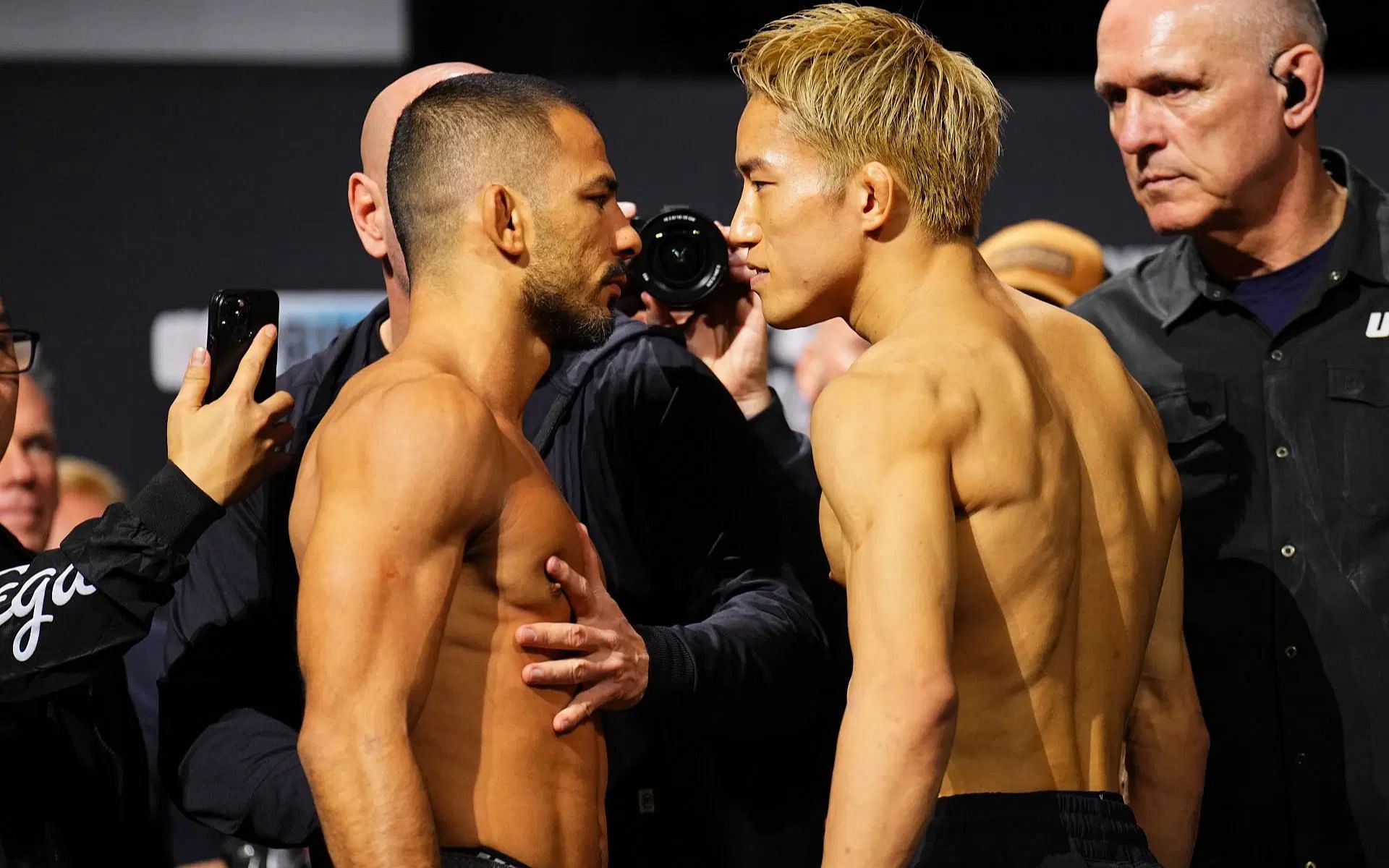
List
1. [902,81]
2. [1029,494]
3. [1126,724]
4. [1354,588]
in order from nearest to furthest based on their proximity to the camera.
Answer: [1029,494] → [902,81] → [1126,724] → [1354,588]

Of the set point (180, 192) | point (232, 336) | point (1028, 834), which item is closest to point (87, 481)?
point (180, 192)

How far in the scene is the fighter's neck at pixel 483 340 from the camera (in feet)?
6.82

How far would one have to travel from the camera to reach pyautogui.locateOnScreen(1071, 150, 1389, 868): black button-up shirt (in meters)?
2.71

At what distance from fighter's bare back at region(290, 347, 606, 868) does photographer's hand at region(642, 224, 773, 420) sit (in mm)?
1045

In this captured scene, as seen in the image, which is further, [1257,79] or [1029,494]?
[1257,79]

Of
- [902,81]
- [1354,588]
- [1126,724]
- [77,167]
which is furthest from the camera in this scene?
[77,167]

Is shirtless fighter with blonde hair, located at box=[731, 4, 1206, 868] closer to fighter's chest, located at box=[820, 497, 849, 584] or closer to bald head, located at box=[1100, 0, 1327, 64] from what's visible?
fighter's chest, located at box=[820, 497, 849, 584]

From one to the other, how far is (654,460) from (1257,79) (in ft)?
3.99

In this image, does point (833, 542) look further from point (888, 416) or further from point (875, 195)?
point (875, 195)

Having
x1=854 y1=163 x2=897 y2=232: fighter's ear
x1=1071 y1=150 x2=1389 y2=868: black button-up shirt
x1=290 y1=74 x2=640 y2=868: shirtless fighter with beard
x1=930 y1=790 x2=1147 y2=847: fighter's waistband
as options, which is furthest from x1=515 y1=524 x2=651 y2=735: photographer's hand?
x1=1071 y1=150 x2=1389 y2=868: black button-up shirt

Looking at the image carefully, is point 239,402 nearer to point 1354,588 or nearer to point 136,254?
point 1354,588

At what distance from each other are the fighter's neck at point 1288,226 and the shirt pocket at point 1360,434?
0.23m

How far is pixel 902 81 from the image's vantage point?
2100 millimetres

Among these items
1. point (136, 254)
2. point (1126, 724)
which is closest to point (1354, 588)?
point (1126, 724)
